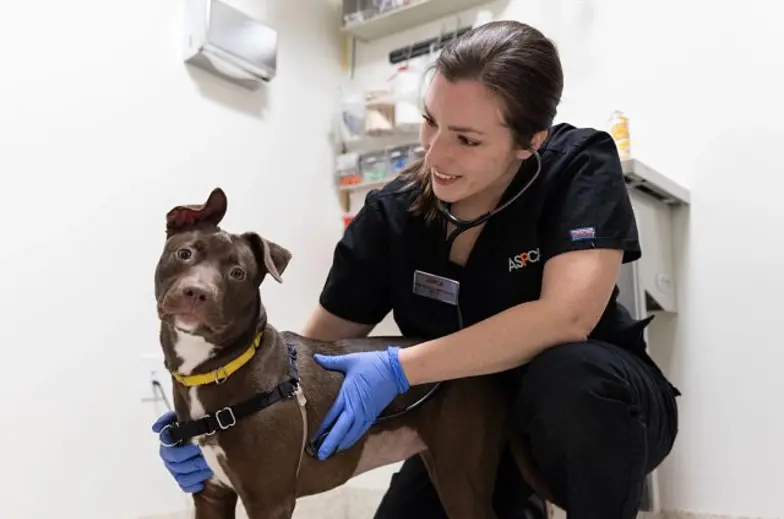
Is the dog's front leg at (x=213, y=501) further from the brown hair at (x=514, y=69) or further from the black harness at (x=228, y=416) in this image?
the brown hair at (x=514, y=69)

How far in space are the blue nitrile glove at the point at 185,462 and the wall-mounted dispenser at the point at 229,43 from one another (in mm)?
1153

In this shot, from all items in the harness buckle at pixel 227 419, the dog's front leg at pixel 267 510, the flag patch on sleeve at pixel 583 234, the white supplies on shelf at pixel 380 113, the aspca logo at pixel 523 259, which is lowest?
the dog's front leg at pixel 267 510

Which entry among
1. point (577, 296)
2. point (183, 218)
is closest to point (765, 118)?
point (577, 296)

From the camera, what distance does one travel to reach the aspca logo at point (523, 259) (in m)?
1.32

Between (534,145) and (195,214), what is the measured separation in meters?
0.59

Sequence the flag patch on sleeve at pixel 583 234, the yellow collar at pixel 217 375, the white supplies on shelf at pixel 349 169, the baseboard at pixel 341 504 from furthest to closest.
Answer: the white supplies on shelf at pixel 349 169, the baseboard at pixel 341 504, the flag patch on sleeve at pixel 583 234, the yellow collar at pixel 217 375

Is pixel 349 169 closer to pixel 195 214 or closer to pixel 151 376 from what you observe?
pixel 151 376

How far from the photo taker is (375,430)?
127 centimetres

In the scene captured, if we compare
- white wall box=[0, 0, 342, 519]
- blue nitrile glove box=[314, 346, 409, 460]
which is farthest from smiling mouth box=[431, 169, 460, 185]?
white wall box=[0, 0, 342, 519]

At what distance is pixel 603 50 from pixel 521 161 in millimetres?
970

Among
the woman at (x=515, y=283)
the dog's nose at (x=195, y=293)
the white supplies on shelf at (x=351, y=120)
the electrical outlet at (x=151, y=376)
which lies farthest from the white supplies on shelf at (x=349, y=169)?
the dog's nose at (x=195, y=293)

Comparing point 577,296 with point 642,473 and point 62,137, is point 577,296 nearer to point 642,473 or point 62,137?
point 642,473

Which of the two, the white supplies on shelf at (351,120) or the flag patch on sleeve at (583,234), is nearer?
the flag patch on sleeve at (583,234)

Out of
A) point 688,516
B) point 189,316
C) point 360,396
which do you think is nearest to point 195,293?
point 189,316
